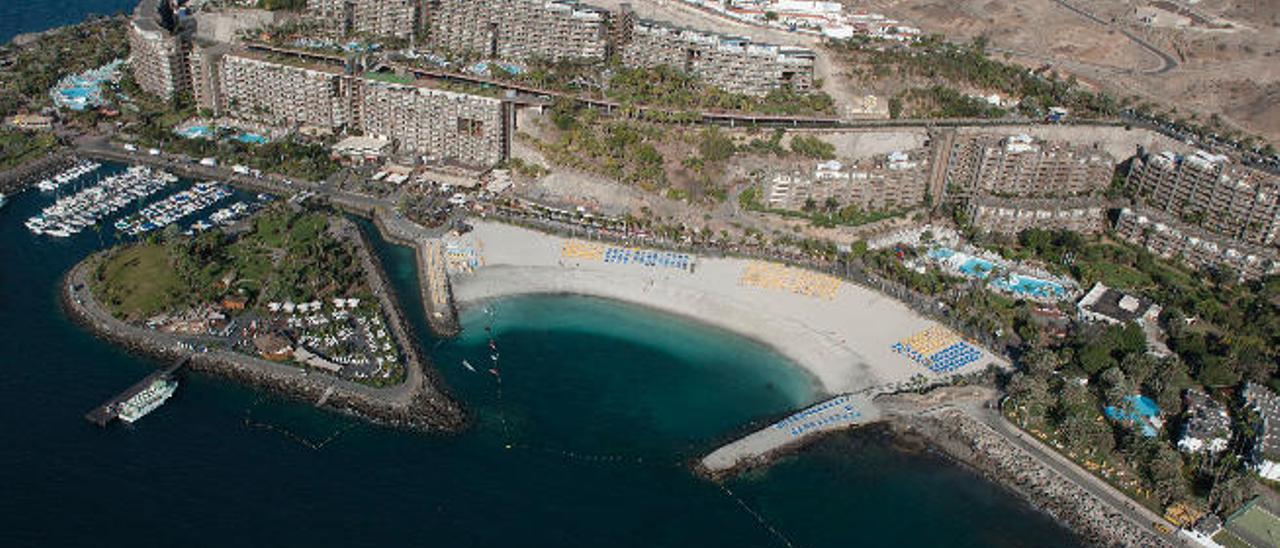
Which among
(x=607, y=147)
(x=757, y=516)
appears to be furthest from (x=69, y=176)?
(x=757, y=516)

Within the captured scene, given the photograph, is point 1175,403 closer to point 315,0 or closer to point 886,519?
point 886,519

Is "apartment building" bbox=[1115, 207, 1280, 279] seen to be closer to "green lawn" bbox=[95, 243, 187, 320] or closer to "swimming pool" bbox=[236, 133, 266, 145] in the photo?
"green lawn" bbox=[95, 243, 187, 320]

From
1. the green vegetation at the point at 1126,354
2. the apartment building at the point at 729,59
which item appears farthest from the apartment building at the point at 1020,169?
the apartment building at the point at 729,59

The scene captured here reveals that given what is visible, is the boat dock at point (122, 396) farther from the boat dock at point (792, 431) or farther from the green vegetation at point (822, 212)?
the green vegetation at point (822, 212)

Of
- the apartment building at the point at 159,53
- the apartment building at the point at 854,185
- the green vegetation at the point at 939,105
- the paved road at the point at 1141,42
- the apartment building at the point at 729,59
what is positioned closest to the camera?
the apartment building at the point at 854,185

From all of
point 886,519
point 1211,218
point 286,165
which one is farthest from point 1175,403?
point 286,165

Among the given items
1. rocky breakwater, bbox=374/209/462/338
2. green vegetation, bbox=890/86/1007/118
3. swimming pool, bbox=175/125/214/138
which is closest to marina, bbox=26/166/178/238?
swimming pool, bbox=175/125/214/138

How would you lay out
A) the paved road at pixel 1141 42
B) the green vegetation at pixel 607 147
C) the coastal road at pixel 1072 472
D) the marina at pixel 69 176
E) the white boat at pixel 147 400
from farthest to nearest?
the paved road at pixel 1141 42, the green vegetation at pixel 607 147, the marina at pixel 69 176, the white boat at pixel 147 400, the coastal road at pixel 1072 472

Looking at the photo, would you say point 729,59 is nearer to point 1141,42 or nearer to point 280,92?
point 280,92
